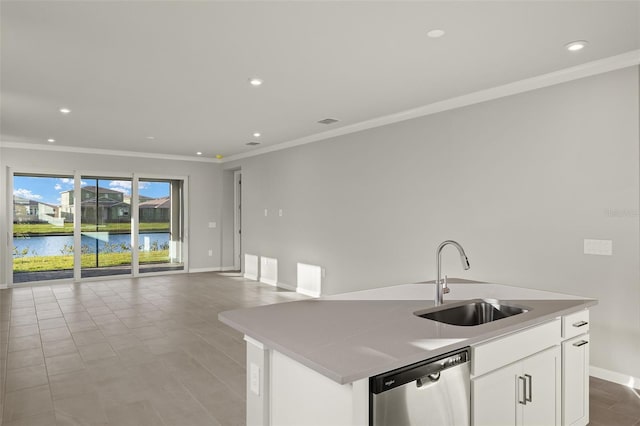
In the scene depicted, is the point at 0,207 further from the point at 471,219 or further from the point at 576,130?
the point at 576,130

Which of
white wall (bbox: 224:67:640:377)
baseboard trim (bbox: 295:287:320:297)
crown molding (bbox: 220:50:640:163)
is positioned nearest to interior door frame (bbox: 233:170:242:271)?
baseboard trim (bbox: 295:287:320:297)

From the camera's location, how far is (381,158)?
17.9 feet

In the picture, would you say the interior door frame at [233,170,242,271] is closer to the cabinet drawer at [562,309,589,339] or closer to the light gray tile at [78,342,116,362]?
the light gray tile at [78,342,116,362]

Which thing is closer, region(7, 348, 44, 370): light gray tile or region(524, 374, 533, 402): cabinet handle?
region(524, 374, 533, 402): cabinet handle

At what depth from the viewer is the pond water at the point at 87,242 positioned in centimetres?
763

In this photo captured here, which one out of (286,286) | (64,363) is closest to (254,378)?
(64,363)

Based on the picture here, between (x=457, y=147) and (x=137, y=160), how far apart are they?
266 inches

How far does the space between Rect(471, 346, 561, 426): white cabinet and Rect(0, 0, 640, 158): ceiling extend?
2051 mm

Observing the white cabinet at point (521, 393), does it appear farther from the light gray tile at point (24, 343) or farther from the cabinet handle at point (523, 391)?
the light gray tile at point (24, 343)

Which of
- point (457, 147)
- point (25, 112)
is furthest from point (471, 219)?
point (25, 112)

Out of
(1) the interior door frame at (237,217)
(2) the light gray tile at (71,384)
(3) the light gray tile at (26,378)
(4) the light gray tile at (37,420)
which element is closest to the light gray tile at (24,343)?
(3) the light gray tile at (26,378)

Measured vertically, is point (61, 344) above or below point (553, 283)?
below

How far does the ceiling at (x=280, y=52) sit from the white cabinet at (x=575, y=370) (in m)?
1.90

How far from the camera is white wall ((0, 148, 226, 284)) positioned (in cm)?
739
